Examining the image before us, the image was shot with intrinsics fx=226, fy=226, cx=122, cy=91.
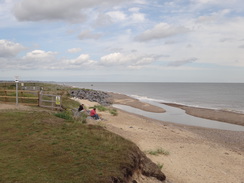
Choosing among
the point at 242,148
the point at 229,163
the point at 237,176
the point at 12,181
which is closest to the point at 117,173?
the point at 12,181

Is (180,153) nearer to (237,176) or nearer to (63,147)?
(237,176)

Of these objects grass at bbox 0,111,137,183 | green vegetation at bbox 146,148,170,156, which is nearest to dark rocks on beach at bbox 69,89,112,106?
green vegetation at bbox 146,148,170,156

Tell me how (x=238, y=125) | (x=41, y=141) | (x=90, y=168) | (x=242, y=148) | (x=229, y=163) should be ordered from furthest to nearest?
(x=238, y=125)
(x=242, y=148)
(x=229, y=163)
(x=41, y=141)
(x=90, y=168)

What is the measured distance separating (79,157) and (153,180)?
312 cm

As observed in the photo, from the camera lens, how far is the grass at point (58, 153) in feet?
22.1

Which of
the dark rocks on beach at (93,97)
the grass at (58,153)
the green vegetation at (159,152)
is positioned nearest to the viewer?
the grass at (58,153)

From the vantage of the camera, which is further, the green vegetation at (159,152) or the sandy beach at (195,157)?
the green vegetation at (159,152)

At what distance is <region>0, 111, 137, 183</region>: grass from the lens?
6.72 meters

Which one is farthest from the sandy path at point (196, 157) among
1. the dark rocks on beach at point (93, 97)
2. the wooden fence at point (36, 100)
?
the dark rocks on beach at point (93, 97)

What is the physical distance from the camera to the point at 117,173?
7.35 meters

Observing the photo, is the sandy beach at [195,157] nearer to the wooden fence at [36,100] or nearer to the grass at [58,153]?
the grass at [58,153]

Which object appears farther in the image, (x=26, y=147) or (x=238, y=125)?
(x=238, y=125)

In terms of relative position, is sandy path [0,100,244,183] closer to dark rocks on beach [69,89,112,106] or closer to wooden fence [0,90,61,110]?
wooden fence [0,90,61,110]

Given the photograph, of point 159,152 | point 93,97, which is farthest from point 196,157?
point 93,97
